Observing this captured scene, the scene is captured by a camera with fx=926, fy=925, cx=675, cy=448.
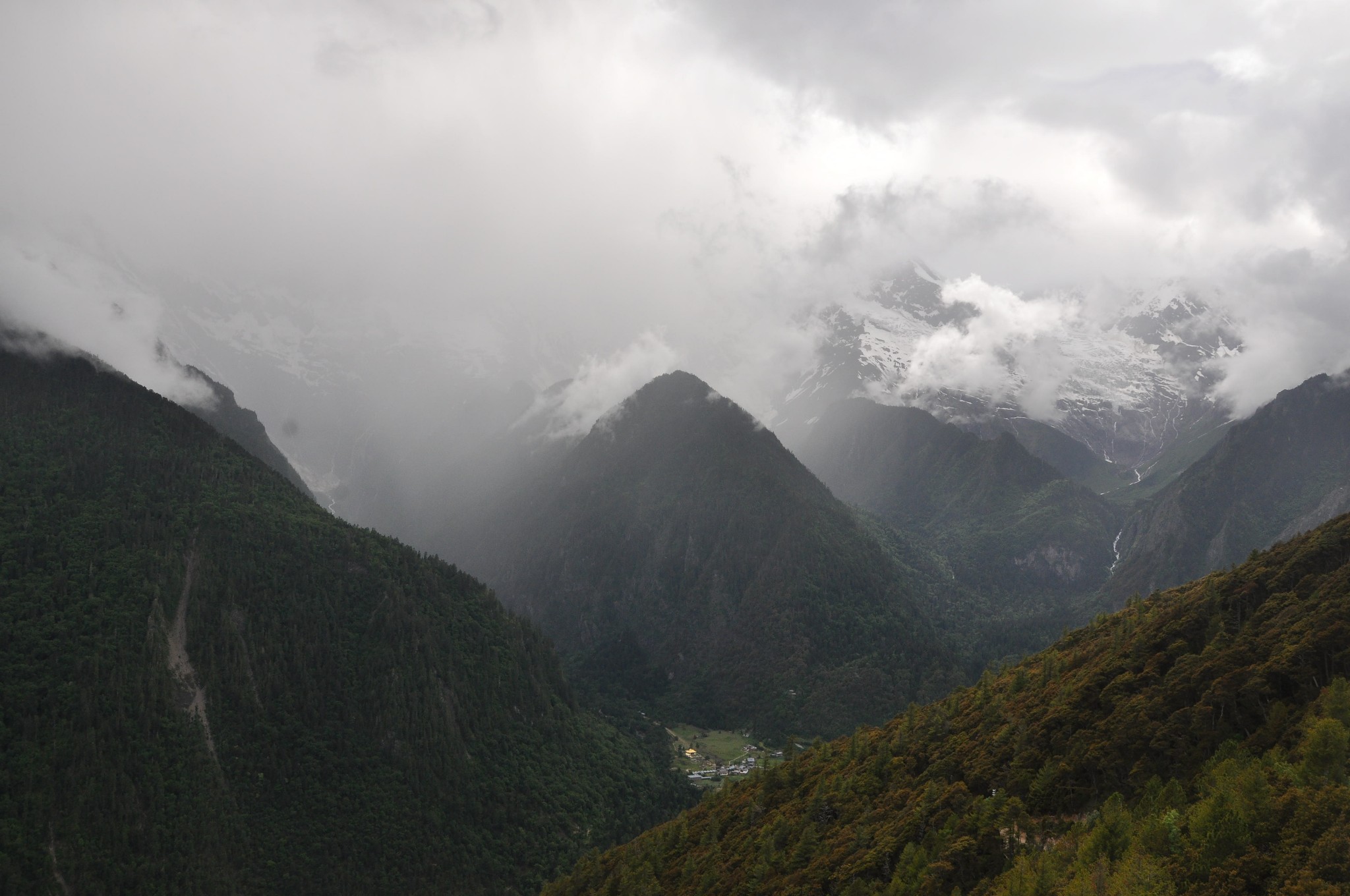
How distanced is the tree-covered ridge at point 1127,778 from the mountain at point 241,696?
204ft

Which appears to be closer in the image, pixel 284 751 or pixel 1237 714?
pixel 1237 714

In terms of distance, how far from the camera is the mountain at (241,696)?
120688 mm

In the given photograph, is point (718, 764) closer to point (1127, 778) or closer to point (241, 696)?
point (241, 696)

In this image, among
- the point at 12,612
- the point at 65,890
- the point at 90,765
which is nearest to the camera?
the point at 65,890

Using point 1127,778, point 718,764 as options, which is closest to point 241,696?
point 718,764

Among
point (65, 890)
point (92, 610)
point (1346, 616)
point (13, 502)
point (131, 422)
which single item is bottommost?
point (65, 890)

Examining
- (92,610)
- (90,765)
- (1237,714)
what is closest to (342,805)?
(90,765)

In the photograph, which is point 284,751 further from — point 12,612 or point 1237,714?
point 1237,714

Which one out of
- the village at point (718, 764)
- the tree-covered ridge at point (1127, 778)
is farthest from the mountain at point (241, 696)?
the tree-covered ridge at point (1127, 778)

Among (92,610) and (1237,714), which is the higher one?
(92,610)

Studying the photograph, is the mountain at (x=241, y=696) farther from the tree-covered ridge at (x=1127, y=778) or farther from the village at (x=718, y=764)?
the tree-covered ridge at (x=1127, y=778)

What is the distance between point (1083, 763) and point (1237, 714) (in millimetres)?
10038

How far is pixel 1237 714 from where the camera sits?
58.3 m

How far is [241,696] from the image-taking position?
14175cm
